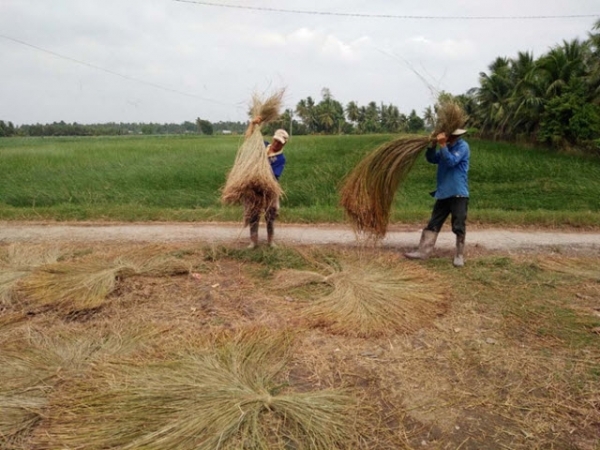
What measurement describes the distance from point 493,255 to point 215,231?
365cm

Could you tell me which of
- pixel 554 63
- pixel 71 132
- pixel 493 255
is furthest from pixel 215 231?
pixel 71 132

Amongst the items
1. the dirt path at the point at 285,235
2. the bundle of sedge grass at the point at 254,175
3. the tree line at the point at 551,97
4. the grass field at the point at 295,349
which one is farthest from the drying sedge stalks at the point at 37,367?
the tree line at the point at 551,97

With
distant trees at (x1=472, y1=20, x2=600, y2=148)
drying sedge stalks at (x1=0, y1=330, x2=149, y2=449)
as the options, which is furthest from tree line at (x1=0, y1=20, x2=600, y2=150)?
drying sedge stalks at (x1=0, y1=330, x2=149, y2=449)

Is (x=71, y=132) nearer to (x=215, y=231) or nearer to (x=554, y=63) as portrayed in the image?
(x=554, y=63)

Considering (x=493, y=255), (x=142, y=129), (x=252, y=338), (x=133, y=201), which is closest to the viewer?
(x=252, y=338)

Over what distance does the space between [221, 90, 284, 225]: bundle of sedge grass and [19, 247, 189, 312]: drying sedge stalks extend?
866mm

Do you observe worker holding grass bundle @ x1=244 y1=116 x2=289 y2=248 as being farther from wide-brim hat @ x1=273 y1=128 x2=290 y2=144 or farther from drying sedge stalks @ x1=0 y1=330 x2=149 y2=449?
drying sedge stalks @ x1=0 y1=330 x2=149 y2=449

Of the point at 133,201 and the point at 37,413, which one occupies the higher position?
the point at 133,201

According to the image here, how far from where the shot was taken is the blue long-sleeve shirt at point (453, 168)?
414cm

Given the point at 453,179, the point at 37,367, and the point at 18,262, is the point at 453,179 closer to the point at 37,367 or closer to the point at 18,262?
the point at 37,367

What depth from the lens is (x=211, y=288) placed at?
146 inches

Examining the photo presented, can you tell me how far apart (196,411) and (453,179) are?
338 centimetres

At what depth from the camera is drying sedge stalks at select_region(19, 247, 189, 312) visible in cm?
326

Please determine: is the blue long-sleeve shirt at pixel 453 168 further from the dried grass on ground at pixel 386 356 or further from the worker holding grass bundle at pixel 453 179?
the dried grass on ground at pixel 386 356
